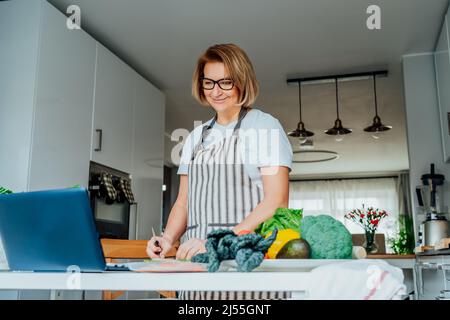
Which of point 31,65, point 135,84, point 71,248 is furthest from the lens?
point 135,84

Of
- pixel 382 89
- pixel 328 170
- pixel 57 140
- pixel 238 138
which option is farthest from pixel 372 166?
pixel 238 138

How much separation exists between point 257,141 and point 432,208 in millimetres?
2477

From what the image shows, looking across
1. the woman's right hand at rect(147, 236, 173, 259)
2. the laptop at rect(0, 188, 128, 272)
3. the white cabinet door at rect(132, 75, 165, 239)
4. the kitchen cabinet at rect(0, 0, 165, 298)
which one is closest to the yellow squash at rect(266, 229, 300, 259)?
the laptop at rect(0, 188, 128, 272)

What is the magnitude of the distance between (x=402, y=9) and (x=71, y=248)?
2777mm

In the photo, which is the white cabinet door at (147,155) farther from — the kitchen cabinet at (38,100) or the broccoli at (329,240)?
the broccoli at (329,240)

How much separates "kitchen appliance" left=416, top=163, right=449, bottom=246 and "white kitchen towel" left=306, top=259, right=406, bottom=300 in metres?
2.83

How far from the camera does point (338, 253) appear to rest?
28.1 inches

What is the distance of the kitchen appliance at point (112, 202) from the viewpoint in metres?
3.14

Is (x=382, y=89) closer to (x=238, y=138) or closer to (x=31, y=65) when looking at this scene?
(x=31, y=65)

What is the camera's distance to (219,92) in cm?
134

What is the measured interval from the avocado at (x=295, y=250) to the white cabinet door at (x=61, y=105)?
6.87ft

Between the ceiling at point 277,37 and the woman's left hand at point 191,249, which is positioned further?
the ceiling at point 277,37

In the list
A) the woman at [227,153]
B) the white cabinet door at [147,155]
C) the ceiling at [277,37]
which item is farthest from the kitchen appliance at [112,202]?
the woman at [227,153]

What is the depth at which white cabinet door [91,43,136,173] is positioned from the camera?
3270mm
